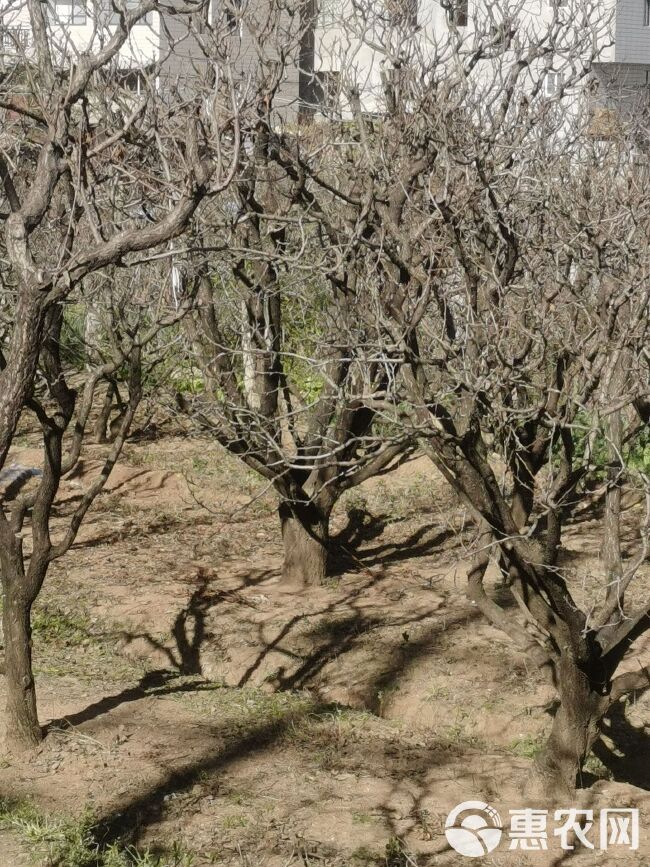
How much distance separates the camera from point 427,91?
5.92 meters

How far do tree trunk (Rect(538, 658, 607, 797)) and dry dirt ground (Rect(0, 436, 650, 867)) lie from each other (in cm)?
14

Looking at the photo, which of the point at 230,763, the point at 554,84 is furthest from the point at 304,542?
the point at 554,84

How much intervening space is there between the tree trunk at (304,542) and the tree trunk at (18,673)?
3.20m

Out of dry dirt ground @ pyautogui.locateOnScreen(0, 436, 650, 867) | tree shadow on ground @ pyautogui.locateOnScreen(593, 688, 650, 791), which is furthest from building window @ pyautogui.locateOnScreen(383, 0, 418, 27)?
tree shadow on ground @ pyautogui.locateOnScreen(593, 688, 650, 791)

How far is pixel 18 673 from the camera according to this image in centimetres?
503

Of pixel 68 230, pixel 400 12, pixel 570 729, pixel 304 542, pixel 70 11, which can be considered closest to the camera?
pixel 68 230

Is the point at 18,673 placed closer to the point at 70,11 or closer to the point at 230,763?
the point at 230,763

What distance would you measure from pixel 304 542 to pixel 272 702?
2.05m

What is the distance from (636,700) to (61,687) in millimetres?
3359

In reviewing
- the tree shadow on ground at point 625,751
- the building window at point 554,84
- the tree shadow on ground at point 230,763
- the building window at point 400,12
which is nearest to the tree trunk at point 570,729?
the tree shadow on ground at point 230,763

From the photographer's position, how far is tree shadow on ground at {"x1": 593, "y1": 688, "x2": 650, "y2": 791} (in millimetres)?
5977

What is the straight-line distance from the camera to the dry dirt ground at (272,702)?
4.59 metres

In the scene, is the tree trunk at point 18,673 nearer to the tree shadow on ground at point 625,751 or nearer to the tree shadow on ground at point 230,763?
the tree shadow on ground at point 230,763

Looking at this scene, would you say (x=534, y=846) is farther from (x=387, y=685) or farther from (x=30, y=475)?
(x=30, y=475)
